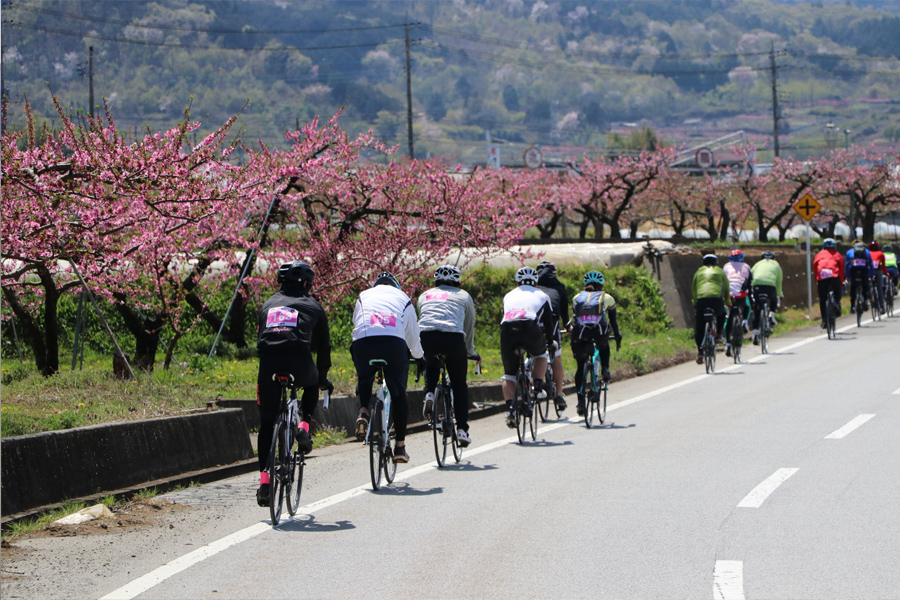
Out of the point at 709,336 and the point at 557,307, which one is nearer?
the point at 557,307

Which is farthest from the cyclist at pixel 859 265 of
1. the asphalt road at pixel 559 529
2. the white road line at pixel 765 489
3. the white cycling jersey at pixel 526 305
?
the white road line at pixel 765 489

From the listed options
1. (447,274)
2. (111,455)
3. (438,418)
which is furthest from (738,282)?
(111,455)

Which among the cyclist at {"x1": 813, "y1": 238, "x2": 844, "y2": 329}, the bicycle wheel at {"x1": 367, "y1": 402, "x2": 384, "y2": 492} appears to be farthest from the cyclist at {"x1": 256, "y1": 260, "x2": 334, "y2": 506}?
the cyclist at {"x1": 813, "y1": 238, "x2": 844, "y2": 329}

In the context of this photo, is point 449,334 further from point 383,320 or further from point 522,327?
point 522,327

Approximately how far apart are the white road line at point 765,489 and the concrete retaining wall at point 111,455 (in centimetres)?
497

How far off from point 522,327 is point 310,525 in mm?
4453

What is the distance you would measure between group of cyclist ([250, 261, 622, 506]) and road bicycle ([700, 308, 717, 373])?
5.47m

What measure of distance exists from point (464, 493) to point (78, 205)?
5711 mm

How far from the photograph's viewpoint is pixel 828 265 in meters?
24.3

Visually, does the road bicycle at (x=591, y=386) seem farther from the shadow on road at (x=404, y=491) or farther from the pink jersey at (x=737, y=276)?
the pink jersey at (x=737, y=276)

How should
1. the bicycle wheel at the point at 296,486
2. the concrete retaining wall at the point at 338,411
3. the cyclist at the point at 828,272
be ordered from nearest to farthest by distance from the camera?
1. the bicycle wheel at the point at 296,486
2. the concrete retaining wall at the point at 338,411
3. the cyclist at the point at 828,272

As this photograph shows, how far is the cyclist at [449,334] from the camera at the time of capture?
412 inches

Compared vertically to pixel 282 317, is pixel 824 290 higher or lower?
lower

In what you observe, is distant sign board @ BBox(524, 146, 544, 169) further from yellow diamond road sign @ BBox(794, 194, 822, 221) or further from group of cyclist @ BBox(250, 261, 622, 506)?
group of cyclist @ BBox(250, 261, 622, 506)
